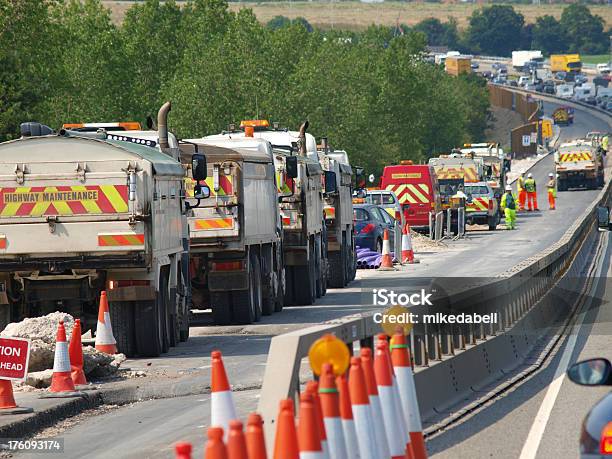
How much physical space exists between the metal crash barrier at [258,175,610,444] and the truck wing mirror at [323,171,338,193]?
30.6 ft

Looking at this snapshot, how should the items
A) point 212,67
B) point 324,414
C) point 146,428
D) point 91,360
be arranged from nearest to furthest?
1. point 324,414
2. point 146,428
3. point 91,360
4. point 212,67

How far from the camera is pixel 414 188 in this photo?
169ft

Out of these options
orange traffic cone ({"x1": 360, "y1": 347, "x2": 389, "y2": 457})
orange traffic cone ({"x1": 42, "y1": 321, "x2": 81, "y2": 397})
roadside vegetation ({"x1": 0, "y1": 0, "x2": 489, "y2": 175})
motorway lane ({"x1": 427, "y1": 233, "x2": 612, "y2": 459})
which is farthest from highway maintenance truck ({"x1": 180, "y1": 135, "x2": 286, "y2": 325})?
roadside vegetation ({"x1": 0, "y1": 0, "x2": 489, "y2": 175})

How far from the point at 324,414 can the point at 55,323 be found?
10.6m

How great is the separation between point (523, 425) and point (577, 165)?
77.7m

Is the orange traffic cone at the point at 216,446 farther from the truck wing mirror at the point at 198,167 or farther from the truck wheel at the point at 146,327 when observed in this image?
the truck wing mirror at the point at 198,167

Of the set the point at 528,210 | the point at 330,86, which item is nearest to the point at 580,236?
the point at 528,210

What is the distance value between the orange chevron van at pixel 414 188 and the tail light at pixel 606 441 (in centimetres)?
4424

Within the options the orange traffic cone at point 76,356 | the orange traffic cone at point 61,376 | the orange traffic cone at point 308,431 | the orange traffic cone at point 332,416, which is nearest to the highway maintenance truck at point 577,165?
the orange traffic cone at point 76,356

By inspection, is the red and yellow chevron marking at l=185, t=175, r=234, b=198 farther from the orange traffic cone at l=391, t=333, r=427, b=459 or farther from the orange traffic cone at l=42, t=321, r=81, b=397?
the orange traffic cone at l=391, t=333, r=427, b=459

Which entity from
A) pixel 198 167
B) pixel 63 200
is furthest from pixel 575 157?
pixel 63 200

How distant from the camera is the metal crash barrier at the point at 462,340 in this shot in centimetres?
890

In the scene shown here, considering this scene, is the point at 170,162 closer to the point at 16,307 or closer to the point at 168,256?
the point at 168,256

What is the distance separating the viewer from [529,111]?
170 meters
